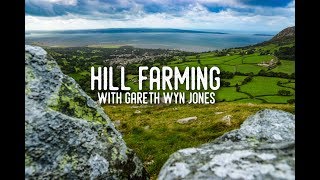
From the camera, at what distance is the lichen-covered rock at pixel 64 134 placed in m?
8.49

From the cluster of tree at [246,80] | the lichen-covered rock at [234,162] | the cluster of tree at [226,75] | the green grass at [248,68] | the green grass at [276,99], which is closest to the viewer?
the lichen-covered rock at [234,162]

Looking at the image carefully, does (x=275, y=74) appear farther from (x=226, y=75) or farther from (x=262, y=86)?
(x=262, y=86)

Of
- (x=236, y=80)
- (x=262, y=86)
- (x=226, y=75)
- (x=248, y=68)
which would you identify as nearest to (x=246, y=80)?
(x=236, y=80)

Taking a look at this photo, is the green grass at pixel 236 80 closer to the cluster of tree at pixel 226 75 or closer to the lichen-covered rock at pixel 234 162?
the cluster of tree at pixel 226 75

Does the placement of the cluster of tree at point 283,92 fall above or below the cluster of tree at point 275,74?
below

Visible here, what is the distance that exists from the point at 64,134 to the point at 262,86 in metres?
79.3

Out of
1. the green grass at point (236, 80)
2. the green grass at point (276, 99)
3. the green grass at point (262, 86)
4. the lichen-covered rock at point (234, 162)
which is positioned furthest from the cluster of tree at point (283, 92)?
the lichen-covered rock at point (234, 162)

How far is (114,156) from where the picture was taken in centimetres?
960

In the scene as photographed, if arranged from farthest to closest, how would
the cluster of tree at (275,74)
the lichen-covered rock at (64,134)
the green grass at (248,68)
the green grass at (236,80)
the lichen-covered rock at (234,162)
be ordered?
the green grass at (248,68) → the cluster of tree at (275,74) → the green grass at (236,80) → the lichen-covered rock at (64,134) → the lichen-covered rock at (234,162)

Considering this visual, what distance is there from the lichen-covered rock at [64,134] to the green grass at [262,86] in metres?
69.0

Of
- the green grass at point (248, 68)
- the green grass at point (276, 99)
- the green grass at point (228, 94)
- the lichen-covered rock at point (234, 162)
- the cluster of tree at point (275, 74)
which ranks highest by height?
the green grass at point (248, 68)
